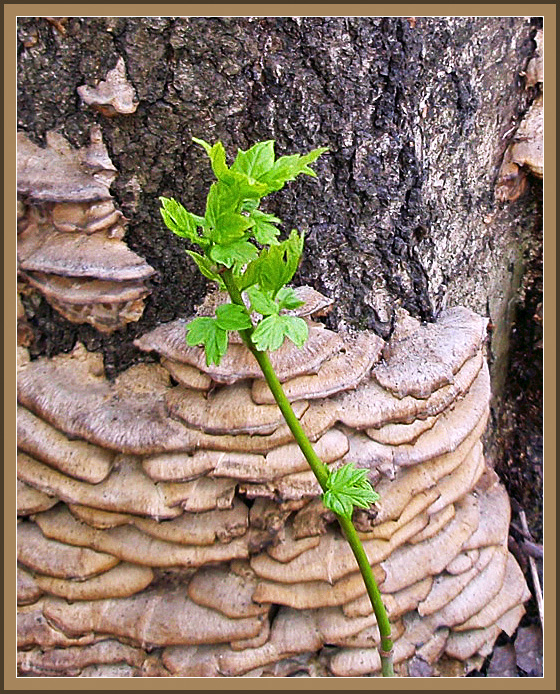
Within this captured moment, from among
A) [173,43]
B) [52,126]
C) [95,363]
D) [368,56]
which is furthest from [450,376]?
[52,126]

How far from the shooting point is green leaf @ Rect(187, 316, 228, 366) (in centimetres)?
124

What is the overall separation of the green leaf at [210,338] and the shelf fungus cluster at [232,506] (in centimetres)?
36

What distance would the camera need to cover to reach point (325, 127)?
5.75ft

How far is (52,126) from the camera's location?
169 cm

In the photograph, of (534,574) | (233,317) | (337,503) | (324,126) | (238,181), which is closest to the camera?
(238,181)

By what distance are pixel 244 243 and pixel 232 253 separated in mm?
34

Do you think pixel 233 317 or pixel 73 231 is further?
pixel 73 231

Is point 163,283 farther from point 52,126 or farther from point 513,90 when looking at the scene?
point 513,90

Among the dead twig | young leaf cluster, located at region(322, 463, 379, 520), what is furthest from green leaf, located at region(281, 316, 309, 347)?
the dead twig

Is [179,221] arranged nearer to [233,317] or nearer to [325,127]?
[233,317]

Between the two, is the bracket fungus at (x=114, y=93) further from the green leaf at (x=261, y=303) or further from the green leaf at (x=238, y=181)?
the green leaf at (x=261, y=303)

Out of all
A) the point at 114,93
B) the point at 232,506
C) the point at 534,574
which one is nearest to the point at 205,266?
the point at 114,93

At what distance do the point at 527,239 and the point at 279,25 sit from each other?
127 cm

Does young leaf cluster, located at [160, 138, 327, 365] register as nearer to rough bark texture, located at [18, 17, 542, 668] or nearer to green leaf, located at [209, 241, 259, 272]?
green leaf, located at [209, 241, 259, 272]
